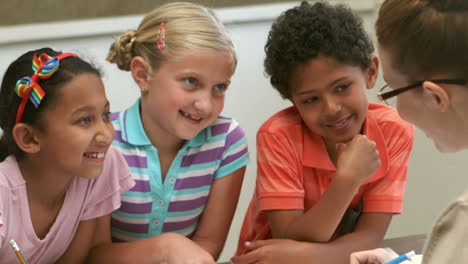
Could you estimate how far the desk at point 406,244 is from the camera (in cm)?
128

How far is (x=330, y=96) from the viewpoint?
134 cm

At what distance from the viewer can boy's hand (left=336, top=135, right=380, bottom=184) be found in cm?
132

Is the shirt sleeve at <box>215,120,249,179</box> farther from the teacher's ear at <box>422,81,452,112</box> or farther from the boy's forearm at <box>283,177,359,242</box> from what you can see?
the teacher's ear at <box>422,81,452,112</box>

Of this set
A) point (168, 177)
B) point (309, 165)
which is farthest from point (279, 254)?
point (168, 177)

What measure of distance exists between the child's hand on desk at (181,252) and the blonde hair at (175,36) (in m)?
0.42

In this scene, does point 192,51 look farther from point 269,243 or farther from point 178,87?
point 269,243

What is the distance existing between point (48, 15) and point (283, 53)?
0.87 metres

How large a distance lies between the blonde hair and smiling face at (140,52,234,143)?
0.02m

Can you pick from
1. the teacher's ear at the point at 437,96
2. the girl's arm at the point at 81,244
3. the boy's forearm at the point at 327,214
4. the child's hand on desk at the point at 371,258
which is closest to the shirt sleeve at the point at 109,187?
the girl's arm at the point at 81,244

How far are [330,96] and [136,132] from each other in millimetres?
479

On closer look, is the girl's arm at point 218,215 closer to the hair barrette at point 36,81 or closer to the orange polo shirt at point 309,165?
the orange polo shirt at point 309,165

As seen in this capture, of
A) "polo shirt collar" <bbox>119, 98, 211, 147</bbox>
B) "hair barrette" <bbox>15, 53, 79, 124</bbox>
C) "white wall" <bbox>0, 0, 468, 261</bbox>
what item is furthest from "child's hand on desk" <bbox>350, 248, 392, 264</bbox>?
"white wall" <bbox>0, 0, 468, 261</bbox>

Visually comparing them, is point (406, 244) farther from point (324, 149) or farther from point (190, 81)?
point (190, 81)

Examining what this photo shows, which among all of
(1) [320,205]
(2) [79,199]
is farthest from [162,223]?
(1) [320,205]
